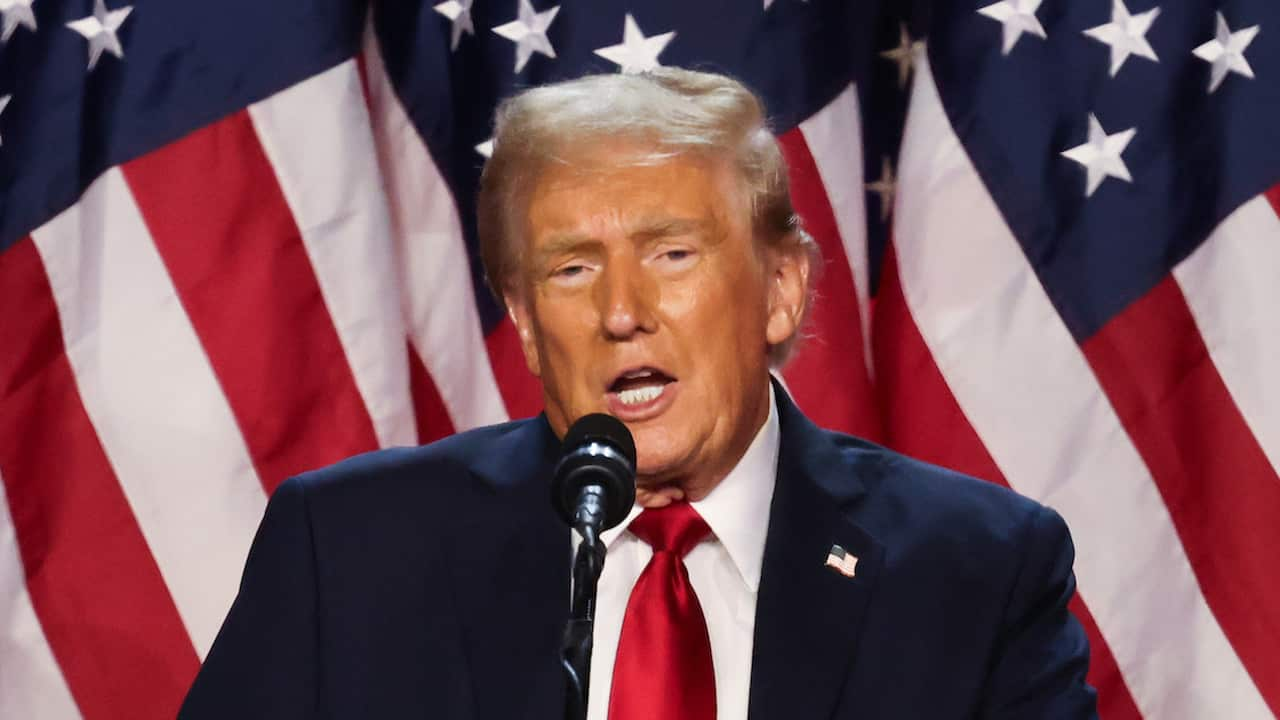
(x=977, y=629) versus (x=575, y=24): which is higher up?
(x=575, y=24)

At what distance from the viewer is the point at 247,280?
8.94 feet

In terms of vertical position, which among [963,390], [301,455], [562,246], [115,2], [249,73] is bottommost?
[963,390]

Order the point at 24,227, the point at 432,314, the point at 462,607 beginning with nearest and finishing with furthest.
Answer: the point at 462,607 → the point at 24,227 → the point at 432,314

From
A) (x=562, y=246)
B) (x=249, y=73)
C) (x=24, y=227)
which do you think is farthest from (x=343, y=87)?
(x=562, y=246)

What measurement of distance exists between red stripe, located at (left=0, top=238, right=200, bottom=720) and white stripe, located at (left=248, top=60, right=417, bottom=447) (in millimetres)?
453

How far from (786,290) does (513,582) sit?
1.76ft

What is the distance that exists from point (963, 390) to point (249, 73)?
1392mm

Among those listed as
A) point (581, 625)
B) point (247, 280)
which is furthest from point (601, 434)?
point (247, 280)

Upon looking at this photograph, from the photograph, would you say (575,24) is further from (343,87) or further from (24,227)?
(24,227)

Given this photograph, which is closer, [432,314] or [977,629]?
[977,629]

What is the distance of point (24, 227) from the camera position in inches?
106

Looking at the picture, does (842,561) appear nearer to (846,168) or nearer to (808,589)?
(808,589)

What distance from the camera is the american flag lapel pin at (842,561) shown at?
75.3 inches

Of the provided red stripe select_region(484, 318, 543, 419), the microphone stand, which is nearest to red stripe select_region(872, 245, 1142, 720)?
red stripe select_region(484, 318, 543, 419)
